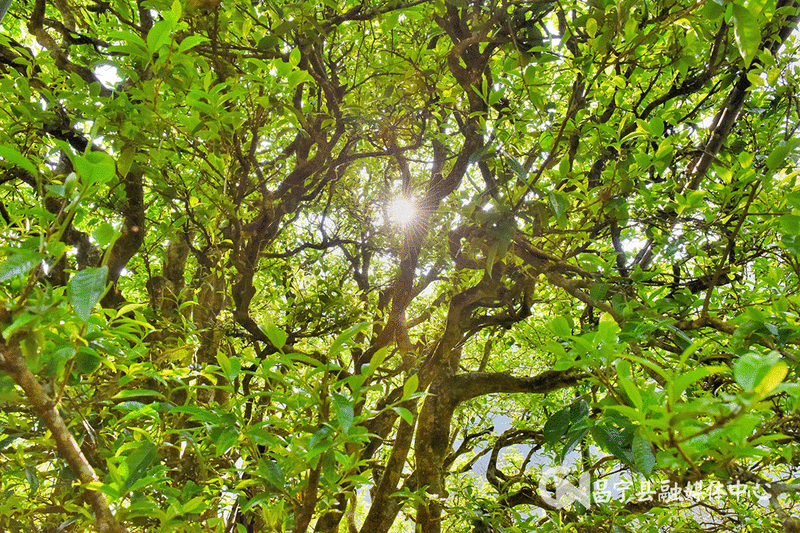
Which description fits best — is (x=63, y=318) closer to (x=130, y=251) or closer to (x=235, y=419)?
(x=235, y=419)

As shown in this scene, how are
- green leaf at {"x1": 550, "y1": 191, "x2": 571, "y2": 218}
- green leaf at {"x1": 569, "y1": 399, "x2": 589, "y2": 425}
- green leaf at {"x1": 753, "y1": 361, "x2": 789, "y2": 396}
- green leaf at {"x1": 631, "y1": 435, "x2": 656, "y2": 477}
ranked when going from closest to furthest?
1. green leaf at {"x1": 753, "y1": 361, "x2": 789, "y2": 396}
2. green leaf at {"x1": 631, "y1": 435, "x2": 656, "y2": 477}
3. green leaf at {"x1": 569, "y1": 399, "x2": 589, "y2": 425}
4. green leaf at {"x1": 550, "y1": 191, "x2": 571, "y2": 218}

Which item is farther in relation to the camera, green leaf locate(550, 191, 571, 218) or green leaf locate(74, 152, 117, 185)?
green leaf locate(550, 191, 571, 218)

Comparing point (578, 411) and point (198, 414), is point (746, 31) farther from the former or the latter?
point (198, 414)

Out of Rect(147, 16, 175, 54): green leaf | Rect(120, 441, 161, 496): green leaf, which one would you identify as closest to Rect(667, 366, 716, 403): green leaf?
Rect(120, 441, 161, 496): green leaf

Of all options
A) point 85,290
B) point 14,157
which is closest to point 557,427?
point 85,290

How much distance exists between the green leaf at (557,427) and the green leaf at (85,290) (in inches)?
45.2

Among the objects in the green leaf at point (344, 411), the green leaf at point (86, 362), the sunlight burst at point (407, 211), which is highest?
the sunlight burst at point (407, 211)

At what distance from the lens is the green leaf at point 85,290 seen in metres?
0.74

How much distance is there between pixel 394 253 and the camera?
5.00m

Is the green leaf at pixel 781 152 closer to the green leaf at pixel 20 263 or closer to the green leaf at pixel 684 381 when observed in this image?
the green leaf at pixel 684 381

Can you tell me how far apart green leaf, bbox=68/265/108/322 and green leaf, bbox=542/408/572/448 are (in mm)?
1149

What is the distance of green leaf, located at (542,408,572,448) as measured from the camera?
50.2 inches

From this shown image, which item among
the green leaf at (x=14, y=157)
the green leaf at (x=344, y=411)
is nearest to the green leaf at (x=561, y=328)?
the green leaf at (x=344, y=411)

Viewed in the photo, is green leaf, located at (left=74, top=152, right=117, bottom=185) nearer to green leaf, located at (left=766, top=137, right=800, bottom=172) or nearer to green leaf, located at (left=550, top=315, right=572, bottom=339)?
green leaf, located at (left=550, top=315, right=572, bottom=339)
